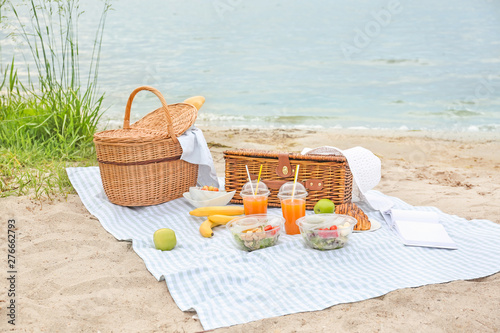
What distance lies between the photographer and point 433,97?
1109 cm

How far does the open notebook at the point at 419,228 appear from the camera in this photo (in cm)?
290

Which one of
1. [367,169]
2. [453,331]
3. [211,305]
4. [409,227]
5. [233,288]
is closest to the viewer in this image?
[453,331]

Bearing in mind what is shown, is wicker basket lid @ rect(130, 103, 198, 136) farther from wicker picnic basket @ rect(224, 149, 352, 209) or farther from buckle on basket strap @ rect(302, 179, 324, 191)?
buckle on basket strap @ rect(302, 179, 324, 191)

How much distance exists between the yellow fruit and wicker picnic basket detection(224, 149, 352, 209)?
1.85ft

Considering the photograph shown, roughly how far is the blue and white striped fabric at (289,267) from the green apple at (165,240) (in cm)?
4

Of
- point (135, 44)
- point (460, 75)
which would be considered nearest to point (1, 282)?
point (460, 75)

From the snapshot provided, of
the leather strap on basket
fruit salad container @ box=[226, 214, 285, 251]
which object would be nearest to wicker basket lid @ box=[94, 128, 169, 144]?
the leather strap on basket

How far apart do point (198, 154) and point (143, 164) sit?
44 cm

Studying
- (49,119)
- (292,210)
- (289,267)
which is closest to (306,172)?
(292,210)

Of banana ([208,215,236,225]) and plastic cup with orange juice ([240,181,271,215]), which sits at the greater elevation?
plastic cup with orange juice ([240,181,271,215])

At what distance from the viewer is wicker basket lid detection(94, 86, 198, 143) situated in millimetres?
3449

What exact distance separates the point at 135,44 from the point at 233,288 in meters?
16.2

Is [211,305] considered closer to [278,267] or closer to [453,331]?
[278,267]

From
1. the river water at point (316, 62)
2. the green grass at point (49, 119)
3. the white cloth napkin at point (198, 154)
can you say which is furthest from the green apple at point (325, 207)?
the river water at point (316, 62)
